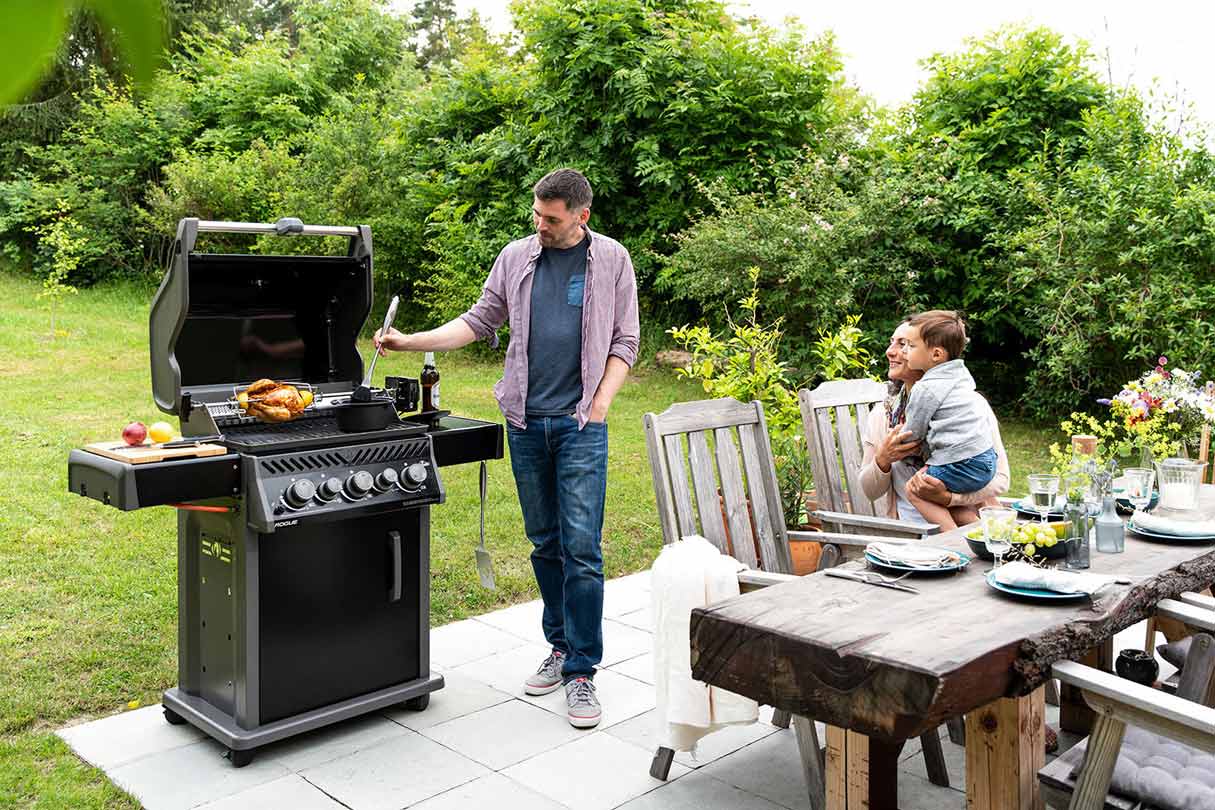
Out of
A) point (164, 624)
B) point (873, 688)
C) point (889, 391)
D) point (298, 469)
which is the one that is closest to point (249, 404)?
point (298, 469)

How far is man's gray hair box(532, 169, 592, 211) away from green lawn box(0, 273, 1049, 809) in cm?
156

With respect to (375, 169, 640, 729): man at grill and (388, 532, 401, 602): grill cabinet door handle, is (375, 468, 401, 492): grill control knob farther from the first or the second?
(375, 169, 640, 729): man at grill

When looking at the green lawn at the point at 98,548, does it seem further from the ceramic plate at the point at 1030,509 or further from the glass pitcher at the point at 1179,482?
the glass pitcher at the point at 1179,482

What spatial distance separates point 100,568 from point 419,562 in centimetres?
234

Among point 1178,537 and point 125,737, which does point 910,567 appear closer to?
point 1178,537

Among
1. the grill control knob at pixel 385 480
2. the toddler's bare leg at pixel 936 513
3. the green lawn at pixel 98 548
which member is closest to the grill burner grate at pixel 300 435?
the grill control knob at pixel 385 480

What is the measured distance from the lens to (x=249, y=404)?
10.2 ft

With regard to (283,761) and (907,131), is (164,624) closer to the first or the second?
(283,761)

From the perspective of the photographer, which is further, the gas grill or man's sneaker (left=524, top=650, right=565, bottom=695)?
man's sneaker (left=524, top=650, right=565, bottom=695)

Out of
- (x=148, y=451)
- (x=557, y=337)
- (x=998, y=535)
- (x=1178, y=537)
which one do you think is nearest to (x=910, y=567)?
(x=998, y=535)

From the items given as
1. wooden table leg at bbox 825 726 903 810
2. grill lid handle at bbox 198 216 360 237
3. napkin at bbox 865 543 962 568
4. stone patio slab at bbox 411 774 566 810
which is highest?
grill lid handle at bbox 198 216 360 237

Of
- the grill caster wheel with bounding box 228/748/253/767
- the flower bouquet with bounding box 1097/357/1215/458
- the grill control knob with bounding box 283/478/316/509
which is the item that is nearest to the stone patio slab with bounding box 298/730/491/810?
the grill caster wheel with bounding box 228/748/253/767

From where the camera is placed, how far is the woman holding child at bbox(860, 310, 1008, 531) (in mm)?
3457

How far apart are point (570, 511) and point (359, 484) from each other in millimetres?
744
